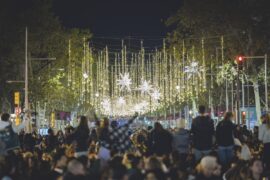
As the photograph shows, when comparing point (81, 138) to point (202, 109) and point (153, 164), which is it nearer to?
point (202, 109)

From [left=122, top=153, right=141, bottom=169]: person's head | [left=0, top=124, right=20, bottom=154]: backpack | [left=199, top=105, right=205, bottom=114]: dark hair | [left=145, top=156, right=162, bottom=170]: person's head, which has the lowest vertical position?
[left=122, top=153, right=141, bottom=169]: person's head

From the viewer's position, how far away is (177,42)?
50.0 m

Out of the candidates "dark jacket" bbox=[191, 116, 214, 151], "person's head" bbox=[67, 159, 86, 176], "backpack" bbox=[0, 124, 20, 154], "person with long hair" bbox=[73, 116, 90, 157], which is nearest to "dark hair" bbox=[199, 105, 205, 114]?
"dark jacket" bbox=[191, 116, 214, 151]

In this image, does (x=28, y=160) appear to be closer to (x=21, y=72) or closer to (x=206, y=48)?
(x=206, y=48)

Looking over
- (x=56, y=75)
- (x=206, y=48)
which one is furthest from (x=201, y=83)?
(x=56, y=75)

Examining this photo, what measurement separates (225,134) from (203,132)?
66cm

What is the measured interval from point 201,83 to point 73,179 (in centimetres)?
4326

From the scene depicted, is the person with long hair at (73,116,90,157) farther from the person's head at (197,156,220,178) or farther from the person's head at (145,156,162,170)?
the person's head at (197,156,220,178)

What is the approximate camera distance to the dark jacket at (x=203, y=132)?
17.2 meters

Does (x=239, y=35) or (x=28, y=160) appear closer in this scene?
(x=28, y=160)

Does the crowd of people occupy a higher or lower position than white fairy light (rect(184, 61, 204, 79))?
lower

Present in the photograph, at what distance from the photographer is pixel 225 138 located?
57.0ft

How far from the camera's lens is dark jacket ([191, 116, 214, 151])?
17.2 metres

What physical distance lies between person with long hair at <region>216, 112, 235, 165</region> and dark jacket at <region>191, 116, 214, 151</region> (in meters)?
0.29
